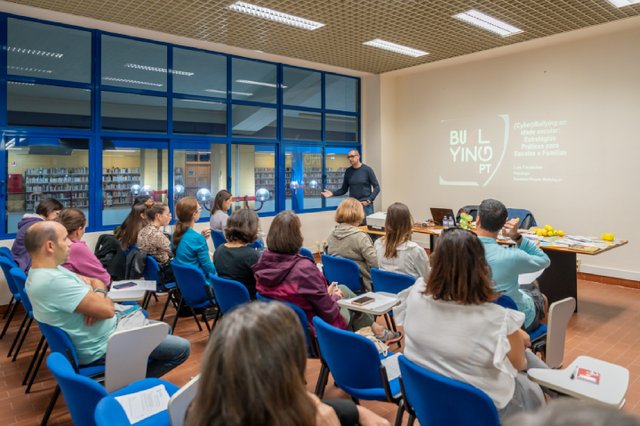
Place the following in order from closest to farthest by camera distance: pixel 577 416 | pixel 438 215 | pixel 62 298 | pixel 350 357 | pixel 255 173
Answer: pixel 577 416
pixel 350 357
pixel 62 298
pixel 438 215
pixel 255 173

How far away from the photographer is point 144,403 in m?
1.91

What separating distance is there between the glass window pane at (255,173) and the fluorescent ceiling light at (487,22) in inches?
145

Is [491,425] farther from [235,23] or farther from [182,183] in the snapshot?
[182,183]

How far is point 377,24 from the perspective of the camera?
5.58 metres

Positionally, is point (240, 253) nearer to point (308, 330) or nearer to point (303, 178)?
point (308, 330)

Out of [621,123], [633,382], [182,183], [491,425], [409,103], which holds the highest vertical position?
[409,103]

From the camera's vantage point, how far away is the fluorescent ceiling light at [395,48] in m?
6.43

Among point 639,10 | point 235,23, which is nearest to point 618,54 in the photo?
point 639,10

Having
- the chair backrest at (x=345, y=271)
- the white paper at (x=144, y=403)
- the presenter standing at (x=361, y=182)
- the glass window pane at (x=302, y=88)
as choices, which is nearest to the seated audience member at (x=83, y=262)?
the white paper at (x=144, y=403)

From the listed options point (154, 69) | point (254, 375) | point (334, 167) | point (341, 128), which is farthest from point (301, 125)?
point (254, 375)

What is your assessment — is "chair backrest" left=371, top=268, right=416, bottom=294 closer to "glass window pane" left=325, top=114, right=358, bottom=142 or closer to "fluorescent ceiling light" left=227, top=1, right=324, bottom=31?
"fluorescent ceiling light" left=227, top=1, right=324, bottom=31

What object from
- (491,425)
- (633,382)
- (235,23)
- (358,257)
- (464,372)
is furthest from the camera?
(235,23)

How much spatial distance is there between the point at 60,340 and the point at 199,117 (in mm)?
4992

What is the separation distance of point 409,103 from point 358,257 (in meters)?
5.38
